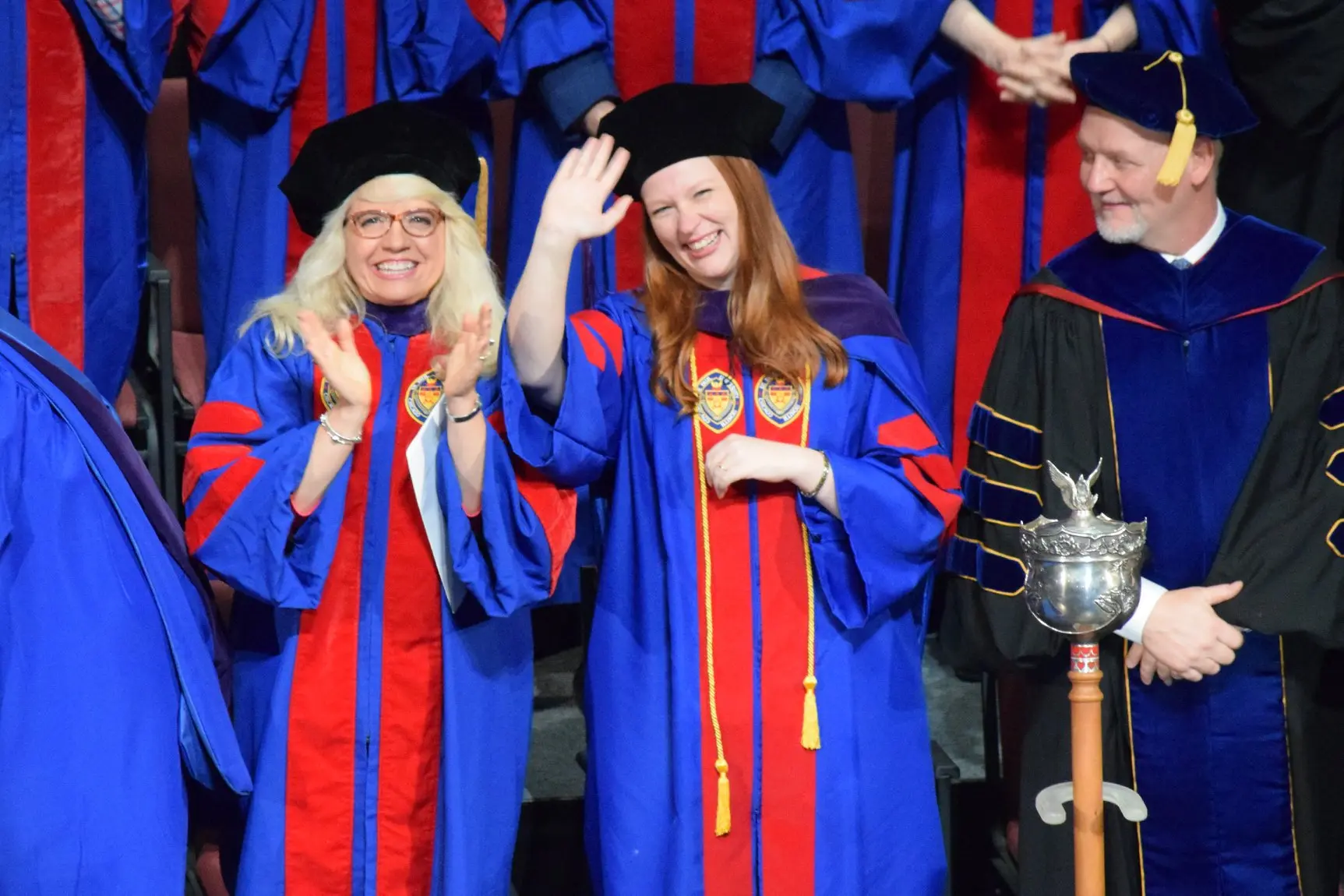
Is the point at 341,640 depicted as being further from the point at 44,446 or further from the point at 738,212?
the point at 738,212

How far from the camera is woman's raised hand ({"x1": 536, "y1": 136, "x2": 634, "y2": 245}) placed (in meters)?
3.47

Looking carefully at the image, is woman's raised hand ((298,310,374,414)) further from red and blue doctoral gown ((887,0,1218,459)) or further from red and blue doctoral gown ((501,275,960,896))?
red and blue doctoral gown ((887,0,1218,459))

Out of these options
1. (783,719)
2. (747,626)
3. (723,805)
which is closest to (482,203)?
(747,626)

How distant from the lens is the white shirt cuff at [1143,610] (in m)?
3.67

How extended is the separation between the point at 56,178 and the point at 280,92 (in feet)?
1.98

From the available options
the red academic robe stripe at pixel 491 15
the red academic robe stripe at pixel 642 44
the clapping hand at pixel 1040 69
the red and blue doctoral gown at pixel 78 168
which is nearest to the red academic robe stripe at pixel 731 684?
the red academic robe stripe at pixel 642 44

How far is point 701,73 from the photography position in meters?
4.74

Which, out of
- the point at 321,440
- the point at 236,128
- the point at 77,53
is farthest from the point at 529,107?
the point at 321,440

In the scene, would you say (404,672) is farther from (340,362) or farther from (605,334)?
(605,334)

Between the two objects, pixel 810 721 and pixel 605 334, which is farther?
pixel 605 334

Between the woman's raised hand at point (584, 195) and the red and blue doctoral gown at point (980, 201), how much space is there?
1.43m

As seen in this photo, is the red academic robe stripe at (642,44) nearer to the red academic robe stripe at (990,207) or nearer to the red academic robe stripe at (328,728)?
the red academic robe stripe at (990,207)

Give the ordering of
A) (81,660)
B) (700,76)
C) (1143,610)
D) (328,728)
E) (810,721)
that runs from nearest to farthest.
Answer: (81,660), (810,721), (1143,610), (328,728), (700,76)

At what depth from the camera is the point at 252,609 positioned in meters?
3.85
